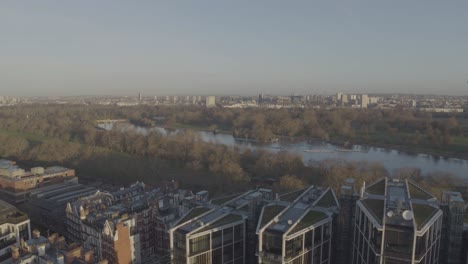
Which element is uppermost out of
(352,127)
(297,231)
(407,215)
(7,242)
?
(407,215)

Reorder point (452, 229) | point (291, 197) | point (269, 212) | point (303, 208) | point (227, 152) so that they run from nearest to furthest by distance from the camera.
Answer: point (452, 229)
point (269, 212)
point (303, 208)
point (291, 197)
point (227, 152)

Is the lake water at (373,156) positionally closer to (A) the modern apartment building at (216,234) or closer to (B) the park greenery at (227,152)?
(B) the park greenery at (227,152)

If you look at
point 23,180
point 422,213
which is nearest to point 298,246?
point 422,213

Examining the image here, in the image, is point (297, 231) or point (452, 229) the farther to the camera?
point (452, 229)

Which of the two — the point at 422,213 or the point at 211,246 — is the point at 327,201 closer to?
the point at 422,213

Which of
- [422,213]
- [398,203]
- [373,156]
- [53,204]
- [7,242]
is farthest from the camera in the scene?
[373,156]

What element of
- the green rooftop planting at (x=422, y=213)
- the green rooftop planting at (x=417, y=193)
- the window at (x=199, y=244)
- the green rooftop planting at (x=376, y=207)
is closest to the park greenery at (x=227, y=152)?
the green rooftop planting at (x=417, y=193)

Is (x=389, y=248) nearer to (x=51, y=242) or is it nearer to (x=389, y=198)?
(x=389, y=198)
